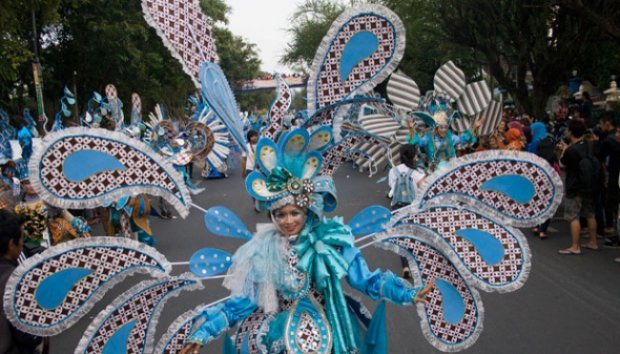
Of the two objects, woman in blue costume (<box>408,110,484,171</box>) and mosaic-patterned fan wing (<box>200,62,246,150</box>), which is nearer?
mosaic-patterned fan wing (<box>200,62,246,150</box>)

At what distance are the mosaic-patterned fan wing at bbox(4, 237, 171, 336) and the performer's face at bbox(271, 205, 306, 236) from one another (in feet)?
1.97

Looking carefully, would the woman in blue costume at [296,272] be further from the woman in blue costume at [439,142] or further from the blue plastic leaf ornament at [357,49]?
the woman in blue costume at [439,142]

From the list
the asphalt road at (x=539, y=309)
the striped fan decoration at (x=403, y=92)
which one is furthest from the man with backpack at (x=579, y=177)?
the striped fan decoration at (x=403, y=92)

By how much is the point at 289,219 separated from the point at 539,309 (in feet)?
12.0

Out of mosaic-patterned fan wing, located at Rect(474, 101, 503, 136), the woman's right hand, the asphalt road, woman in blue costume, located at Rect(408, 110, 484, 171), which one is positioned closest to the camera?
the woman's right hand

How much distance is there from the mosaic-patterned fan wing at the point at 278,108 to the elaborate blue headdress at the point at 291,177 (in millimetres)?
168

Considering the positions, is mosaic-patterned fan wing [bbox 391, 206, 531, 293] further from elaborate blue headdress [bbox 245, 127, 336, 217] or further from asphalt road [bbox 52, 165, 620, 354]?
asphalt road [bbox 52, 165, 620, 354]

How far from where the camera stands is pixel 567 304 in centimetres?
580

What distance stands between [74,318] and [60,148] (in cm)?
75

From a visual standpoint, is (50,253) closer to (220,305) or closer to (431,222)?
(220,305)

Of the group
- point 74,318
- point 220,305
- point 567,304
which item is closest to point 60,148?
point 74,318

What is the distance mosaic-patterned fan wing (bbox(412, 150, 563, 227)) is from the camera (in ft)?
9.36

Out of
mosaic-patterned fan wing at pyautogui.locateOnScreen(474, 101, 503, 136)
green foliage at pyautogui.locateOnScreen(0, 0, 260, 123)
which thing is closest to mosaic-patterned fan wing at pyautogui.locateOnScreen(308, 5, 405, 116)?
mosaic-patterned fan wing at pyautogui.locateOnScreen(474, 101, 503, 136)

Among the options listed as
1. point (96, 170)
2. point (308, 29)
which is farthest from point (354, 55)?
point (308, 29)
